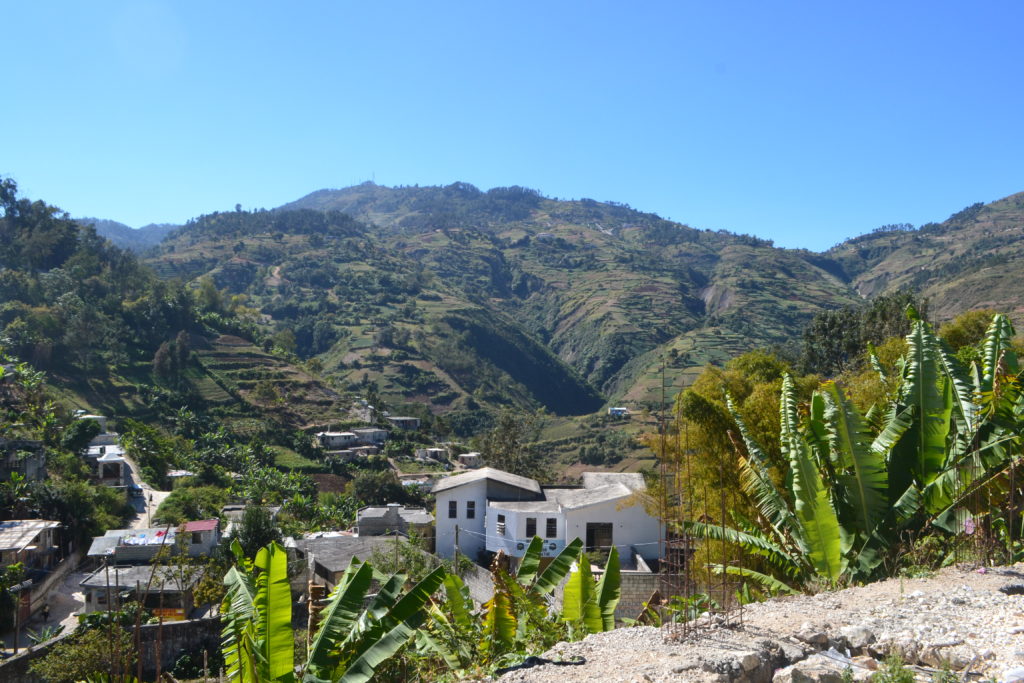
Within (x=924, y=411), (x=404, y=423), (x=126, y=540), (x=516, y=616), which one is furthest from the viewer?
(x=404, y=423)

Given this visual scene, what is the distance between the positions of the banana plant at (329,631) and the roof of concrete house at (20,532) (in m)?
18.2

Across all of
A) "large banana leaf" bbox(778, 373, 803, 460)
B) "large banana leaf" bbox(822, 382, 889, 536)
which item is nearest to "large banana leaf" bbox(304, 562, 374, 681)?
"large banana leaf" bbox(778, 373, 803, 460)

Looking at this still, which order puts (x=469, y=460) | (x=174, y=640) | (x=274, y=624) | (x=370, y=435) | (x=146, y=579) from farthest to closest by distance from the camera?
(x=370, y=435), (x=469, y=460), (x=146, y=579), (x=174, y=640), (x=274, y=624)

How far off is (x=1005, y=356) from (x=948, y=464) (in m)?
1.42

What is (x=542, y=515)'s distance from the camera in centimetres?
1984

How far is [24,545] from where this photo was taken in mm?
20359

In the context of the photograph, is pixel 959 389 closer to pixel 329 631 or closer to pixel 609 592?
pixel 609 592

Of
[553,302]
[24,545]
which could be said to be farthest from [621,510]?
[553,302]

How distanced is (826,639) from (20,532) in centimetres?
2290

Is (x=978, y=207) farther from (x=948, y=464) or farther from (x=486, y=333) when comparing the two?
(x=948, y=464)

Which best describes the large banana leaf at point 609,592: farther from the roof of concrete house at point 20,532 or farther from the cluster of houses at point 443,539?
the roof of concrete house at point 20,532

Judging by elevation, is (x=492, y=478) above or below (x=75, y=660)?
above

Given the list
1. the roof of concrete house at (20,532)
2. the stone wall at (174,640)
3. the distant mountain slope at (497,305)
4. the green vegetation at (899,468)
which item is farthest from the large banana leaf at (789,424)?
the distant mountain slope at (497,305)

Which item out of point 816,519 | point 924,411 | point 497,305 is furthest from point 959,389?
point 497,305
